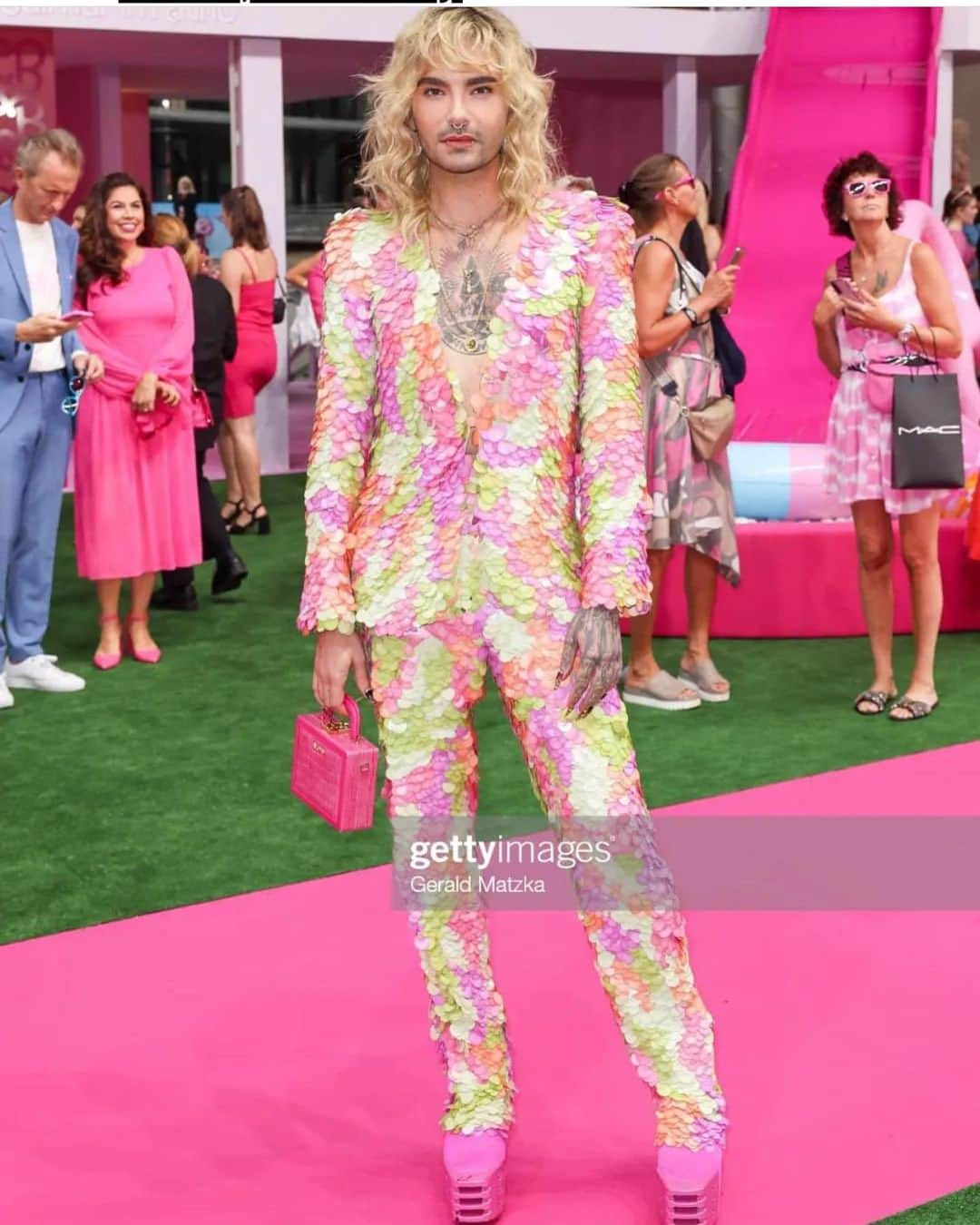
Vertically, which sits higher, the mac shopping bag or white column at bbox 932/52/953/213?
white column at bbox 932/52/953/213

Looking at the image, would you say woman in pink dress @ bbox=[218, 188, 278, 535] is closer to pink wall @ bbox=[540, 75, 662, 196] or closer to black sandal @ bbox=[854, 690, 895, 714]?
black sandal @ bbox=[854, 690, 895, 714]

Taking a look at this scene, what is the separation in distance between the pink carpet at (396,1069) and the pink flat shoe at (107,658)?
2.65m

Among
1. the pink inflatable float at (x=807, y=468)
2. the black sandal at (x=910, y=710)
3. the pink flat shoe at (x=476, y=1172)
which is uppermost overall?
the pink inflatable float at (x=807, y=468)

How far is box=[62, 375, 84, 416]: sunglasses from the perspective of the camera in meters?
6.16

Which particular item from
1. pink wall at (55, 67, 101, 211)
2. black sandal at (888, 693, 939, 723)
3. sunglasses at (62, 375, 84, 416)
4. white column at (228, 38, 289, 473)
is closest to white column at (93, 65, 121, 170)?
pink wall at (55, 67, 101, 211)

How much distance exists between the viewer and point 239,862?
442 cm

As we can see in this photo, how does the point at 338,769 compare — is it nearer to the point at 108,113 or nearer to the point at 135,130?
the point at 108,113

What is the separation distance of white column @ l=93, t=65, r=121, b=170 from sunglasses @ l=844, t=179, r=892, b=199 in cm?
956

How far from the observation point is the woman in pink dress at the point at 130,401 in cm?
636

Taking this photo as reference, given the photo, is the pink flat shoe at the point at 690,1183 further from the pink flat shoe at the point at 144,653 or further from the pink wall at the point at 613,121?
the pink wall at the point at 613,121

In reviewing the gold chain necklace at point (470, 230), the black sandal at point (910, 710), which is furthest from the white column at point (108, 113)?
the gold chain necklace at point (470, 230)

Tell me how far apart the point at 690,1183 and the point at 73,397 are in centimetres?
423

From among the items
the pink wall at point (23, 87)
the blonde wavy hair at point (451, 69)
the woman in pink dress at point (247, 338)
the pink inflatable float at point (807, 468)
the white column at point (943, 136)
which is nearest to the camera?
the blonde wavy hair at point (451, 69)

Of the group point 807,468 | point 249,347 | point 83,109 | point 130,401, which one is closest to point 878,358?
point 807,468
